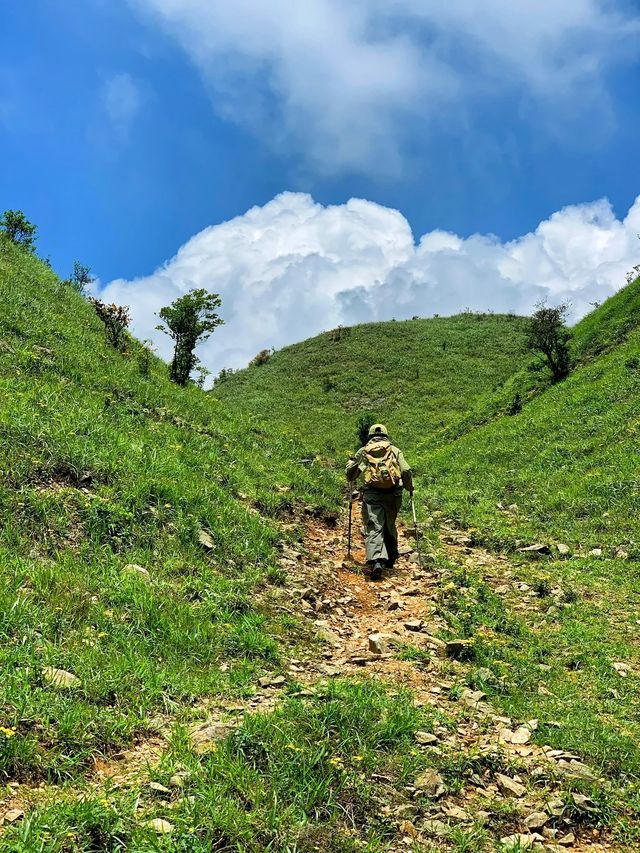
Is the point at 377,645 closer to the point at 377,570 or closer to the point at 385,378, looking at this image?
the point at 377,570

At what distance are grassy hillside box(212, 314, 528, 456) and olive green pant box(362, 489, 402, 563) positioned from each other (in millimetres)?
16025

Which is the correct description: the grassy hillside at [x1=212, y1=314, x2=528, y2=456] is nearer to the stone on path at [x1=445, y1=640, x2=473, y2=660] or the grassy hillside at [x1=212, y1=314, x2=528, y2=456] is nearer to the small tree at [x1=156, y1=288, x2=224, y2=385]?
the small tree at [x1=156, y1=288, x2=224, y2=385]

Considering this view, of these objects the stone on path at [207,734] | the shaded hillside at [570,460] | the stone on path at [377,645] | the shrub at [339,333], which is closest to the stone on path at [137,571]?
the stone on path at [207,734]

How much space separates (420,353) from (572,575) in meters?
34.4

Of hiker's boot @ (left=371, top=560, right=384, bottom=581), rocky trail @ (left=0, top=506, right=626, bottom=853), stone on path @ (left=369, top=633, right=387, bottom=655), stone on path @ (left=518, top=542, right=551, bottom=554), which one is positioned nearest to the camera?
rocky trail @ (left=0, top=506, right=626, bottom=853)

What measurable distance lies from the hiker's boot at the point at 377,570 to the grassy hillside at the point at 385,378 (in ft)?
54.0

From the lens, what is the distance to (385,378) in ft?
128

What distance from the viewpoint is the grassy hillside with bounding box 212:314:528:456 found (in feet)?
103

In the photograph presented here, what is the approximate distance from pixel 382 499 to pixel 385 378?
99.1 ft

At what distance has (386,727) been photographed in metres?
4.25

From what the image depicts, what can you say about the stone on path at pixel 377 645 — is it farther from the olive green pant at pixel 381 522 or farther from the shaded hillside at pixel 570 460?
the shaded hillside at pixel 570 460

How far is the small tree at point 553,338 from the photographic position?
22.8m

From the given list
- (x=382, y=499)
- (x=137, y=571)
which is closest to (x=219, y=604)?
(x=137, y=571)

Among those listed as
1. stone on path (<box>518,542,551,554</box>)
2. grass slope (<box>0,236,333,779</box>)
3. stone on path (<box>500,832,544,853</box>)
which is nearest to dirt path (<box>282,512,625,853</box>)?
stone on path (<box>500,832,544,853</box>)
